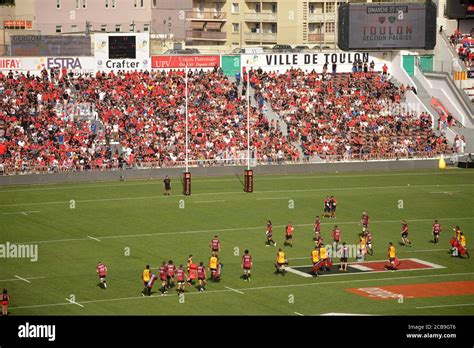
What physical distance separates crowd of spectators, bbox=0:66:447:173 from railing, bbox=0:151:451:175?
0.27 ft

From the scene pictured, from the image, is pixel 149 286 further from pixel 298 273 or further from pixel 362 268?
pixel 362 268

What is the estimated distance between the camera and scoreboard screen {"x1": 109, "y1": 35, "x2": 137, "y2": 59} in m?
74.6

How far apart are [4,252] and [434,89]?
45.2 m

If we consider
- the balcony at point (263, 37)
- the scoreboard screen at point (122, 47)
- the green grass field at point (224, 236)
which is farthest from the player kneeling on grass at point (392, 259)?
the balcony at point (263, 37)

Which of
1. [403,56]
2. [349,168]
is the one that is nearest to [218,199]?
[349,168]

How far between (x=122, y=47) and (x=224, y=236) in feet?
101

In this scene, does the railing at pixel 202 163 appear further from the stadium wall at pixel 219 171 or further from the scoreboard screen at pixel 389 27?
the scoreboard screen at pixel 389 27

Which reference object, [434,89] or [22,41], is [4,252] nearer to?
[22,41]

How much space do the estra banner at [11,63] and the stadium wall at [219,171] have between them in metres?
13.5

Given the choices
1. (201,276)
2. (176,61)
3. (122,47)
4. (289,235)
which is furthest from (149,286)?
(176,61)

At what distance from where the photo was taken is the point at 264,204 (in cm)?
5550

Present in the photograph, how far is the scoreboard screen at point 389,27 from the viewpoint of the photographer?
76.9 meters

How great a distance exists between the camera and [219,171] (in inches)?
2574

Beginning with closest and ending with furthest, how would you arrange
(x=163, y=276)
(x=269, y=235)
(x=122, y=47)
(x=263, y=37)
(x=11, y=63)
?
(x=163, y=276) → (x=269, y=235) → (x=11, y=63) → (x=122, y=47) → (x=263, y=37)
